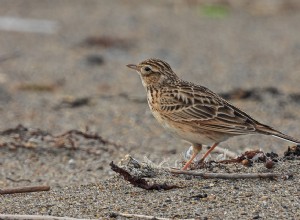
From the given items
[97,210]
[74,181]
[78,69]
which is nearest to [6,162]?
[74,181]

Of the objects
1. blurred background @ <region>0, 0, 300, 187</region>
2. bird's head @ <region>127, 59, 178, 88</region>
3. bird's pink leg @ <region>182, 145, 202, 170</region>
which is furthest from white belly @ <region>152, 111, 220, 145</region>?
blurred background @ <region>0, 0, 300, 187</region>

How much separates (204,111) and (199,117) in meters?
0.08

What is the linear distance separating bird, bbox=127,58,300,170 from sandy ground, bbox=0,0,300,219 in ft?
1.35

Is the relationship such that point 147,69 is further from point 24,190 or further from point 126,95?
point 126,95

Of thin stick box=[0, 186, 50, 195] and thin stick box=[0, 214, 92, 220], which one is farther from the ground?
thin stick box=[0, 186, 50, 195]

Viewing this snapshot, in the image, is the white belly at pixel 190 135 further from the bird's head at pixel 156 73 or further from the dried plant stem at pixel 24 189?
the dried plant stem at pixel 24 189

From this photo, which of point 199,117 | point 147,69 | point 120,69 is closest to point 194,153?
point 199,117

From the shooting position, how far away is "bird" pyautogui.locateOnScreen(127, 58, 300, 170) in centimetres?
746

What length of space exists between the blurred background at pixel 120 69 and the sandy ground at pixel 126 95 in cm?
2

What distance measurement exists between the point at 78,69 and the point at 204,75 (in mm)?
2102

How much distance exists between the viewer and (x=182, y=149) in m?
9.80

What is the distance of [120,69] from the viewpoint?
13953mm

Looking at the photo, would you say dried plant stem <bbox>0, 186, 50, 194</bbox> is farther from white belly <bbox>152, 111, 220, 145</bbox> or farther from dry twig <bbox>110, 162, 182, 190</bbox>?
Answer: white belly <bbox>152, 111, 220, 145</bbox>

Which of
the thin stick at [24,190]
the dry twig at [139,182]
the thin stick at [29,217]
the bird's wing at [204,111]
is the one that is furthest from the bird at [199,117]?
the thin stick at [29,217]
